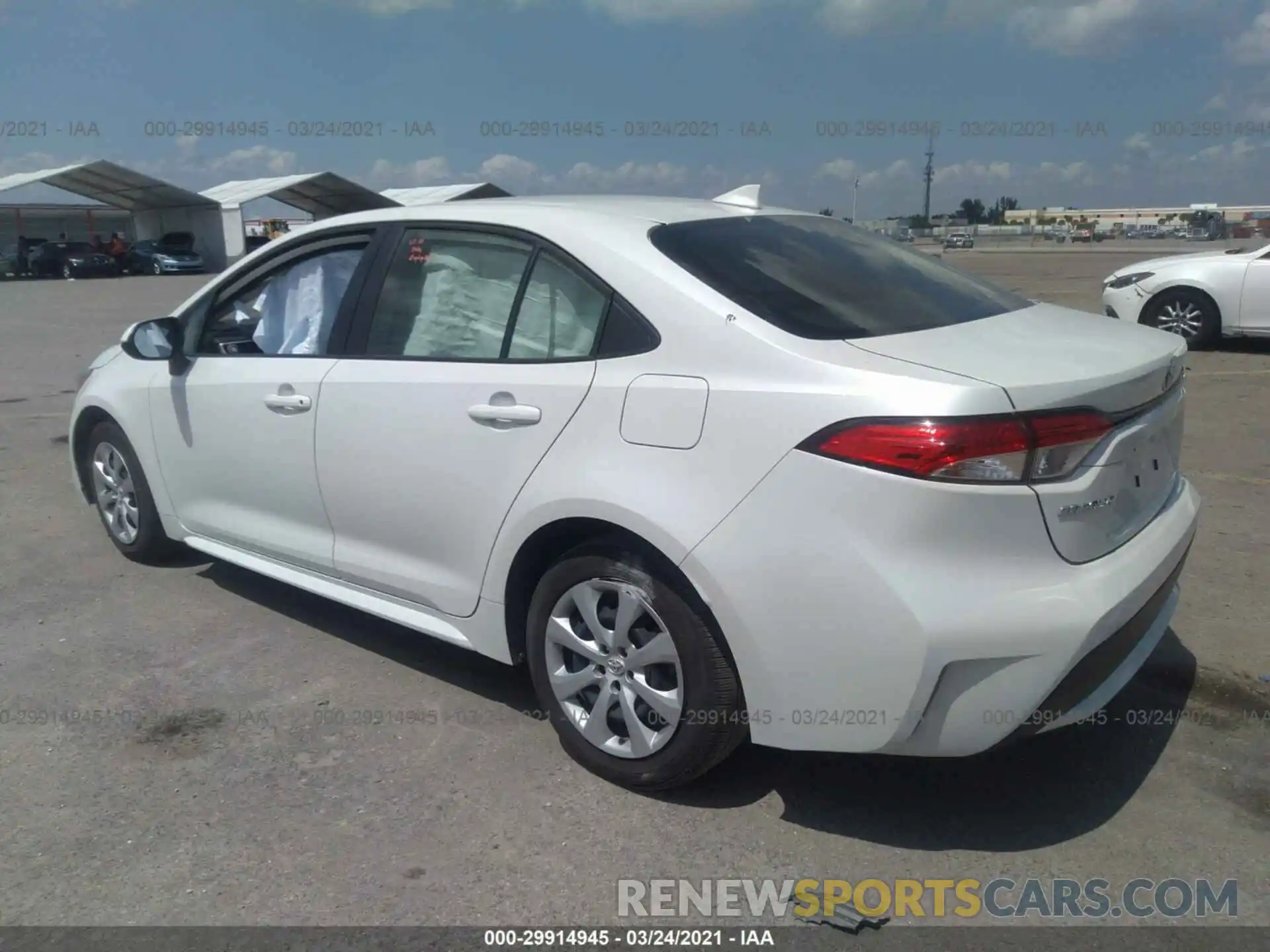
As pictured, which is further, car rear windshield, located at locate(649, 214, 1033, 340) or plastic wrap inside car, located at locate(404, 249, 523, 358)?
plastic wrap inside car, located at locate(404, 249, 523, 358)

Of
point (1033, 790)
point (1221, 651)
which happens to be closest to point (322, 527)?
point (1033, 790)

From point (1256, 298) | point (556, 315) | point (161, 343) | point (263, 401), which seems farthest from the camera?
point (1256, 298)

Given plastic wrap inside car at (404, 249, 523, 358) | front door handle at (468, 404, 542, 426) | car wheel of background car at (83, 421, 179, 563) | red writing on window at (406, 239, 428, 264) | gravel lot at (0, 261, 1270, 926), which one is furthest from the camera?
car wheel of background car at (83, 421, 179, 563)

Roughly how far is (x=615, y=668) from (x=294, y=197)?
1938 inches

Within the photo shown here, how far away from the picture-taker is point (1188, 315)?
11422mm

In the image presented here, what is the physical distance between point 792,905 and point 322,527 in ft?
6.99

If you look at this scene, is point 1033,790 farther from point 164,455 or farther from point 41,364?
point 41,364

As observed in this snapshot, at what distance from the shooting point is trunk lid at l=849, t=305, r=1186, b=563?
101 inches

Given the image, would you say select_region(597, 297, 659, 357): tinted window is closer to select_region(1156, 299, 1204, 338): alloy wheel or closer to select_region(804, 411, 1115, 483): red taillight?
select_region(804, 411, 1115, 483): red taillight

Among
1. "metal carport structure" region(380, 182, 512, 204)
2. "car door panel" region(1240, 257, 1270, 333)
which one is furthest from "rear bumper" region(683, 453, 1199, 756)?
"metal carport structure" region(380, 182, 512, 204)

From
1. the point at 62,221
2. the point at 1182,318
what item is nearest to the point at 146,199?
the point at 62,221

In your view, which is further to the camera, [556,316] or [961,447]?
[556,316]

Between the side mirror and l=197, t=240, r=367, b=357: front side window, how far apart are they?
8 cm

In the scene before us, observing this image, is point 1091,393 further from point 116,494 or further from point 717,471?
point 116,494
